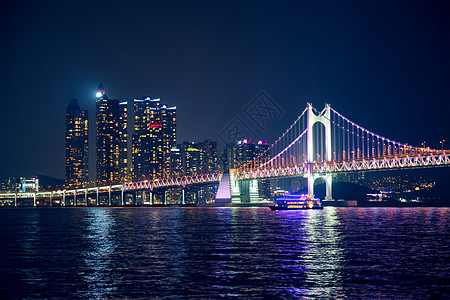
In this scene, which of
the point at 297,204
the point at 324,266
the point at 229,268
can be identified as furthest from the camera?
the point at 297,204

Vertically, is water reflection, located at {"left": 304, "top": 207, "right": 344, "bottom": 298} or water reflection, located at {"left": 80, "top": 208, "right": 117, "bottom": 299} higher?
water reflection, located at {"left": 80, "top": 208, "right": 117, "bottom": 299}

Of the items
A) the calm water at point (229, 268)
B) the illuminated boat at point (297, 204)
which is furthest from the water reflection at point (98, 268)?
the illuminated boat at point (297, 204)

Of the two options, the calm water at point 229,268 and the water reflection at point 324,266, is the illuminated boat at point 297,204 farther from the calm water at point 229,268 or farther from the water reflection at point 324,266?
the calm water at point 229,268

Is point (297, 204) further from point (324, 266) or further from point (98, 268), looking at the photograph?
point (98, 268)

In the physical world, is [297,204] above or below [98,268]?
below

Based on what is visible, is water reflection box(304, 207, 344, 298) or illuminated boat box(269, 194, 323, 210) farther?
illuminated boat box(269, 194, 323, 210)

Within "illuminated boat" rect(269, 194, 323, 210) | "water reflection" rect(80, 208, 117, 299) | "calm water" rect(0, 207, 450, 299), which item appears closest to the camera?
"calm water" rect(0, 207, 450, 299)

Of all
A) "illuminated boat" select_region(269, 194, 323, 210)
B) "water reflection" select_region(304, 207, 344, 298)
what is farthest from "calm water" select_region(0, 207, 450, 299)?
"illuminated boat" select_region(269, 194, 323, 210)

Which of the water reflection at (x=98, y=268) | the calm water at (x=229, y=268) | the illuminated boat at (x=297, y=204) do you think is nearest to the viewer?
the calm water at (x=229, y=268)

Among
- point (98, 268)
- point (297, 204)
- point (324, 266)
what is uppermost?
point (98, 268)

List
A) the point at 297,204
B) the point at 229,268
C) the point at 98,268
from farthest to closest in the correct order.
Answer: the point at 297,204, the point at 98,268, the point at 229,268

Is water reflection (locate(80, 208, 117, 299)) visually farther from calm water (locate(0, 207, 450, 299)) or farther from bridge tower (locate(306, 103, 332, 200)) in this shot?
bridge tower (locate(306, 103, 332, 200))

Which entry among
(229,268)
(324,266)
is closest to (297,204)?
(324,266)

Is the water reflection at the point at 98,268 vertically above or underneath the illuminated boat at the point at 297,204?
above
